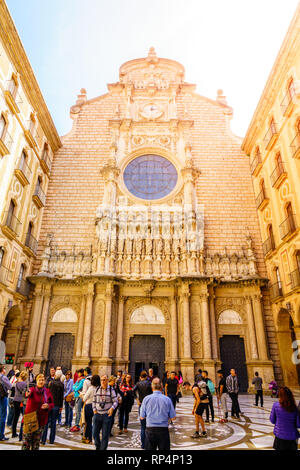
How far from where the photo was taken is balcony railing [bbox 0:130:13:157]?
14856mm

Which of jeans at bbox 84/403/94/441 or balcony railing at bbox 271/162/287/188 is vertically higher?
balcony railing at bbox 271/162/287/188

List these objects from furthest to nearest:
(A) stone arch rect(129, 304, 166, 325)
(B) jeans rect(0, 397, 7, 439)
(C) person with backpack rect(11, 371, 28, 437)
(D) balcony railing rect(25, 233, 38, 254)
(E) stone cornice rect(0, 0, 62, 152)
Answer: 1. (D) balcony railing rect(25, 233, 38, 254)
2. (A) stone arch rect(129, 304, 166, 325)
3. (E) stone cornice rect(0, 0, 62, 152)
4. (C) person with backpack rect(11, 371, 28, 437)
5. (B) jeans rect(0, 397, 7, 439)

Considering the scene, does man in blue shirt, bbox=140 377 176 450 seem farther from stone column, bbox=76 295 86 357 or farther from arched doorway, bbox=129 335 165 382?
arched doorway, bbox=129 335 165 382

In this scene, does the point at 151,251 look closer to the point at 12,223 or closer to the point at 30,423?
the point at 12,223

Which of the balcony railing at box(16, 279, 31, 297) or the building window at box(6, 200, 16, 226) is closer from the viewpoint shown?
the building window at box(6, 200, 16, 226)

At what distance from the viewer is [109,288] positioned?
1783 centimetres

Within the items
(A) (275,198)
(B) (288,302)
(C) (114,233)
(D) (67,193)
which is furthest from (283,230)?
(D) (67,193)

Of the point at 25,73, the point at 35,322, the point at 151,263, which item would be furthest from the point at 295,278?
the point at 25,73

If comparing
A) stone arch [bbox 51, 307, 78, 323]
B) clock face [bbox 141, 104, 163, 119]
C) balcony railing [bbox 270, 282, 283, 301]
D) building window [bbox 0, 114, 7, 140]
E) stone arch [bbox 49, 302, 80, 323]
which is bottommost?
stone arch [bbox 51, 307, 78, 323]

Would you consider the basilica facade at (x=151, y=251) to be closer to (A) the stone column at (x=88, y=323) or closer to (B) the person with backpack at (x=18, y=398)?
(A) the stone column at (x=88, y=323)

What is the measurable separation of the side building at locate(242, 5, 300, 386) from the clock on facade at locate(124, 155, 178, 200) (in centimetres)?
614

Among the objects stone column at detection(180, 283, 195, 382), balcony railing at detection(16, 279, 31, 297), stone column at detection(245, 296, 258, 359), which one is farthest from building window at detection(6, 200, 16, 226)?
stone column at detection(245, 296, 258, 359)

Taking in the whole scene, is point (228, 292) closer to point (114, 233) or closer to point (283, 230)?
point (283, 230)
